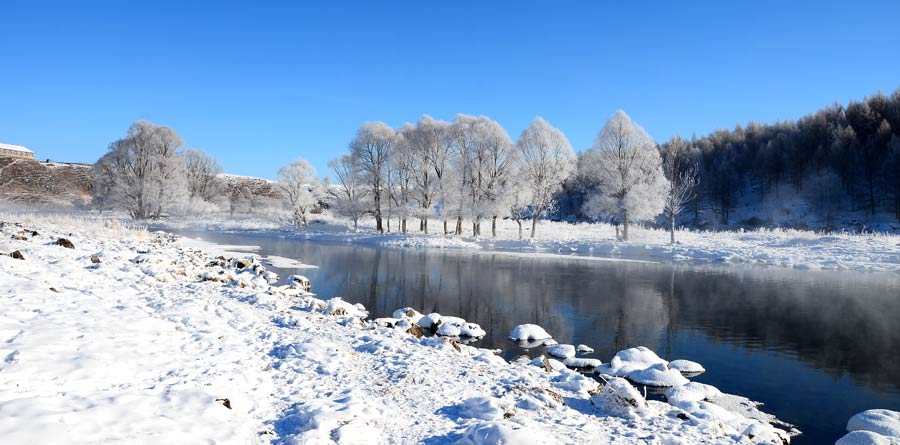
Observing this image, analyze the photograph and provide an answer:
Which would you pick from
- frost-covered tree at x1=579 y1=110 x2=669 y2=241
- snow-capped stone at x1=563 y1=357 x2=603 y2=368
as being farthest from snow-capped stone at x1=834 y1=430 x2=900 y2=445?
frost-covered tree at x1=579 y1=110 x2=669 y2=241

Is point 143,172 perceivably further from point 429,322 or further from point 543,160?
point 429,322

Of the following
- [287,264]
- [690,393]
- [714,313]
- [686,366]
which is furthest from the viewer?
[287,264]

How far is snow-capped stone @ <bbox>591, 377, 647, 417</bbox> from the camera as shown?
5.77 m

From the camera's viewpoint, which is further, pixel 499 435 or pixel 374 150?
pixel 374 150

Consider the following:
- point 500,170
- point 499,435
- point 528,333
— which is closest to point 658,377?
point 528,333

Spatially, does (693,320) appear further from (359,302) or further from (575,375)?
(359,302)

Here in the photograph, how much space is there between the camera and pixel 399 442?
187 inches

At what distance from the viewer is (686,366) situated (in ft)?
27.4

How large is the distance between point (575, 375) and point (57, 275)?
34.6ft

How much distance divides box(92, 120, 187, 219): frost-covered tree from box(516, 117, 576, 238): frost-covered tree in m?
39.4

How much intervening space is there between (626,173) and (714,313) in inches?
961

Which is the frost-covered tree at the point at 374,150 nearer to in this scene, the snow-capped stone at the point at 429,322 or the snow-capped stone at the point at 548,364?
the snow-capped stone at the point at 429,322

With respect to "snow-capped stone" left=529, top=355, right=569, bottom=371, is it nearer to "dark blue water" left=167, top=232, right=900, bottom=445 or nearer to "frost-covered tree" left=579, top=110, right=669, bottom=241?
"dark blue water" left=167, top=232, right=900, bottom=445

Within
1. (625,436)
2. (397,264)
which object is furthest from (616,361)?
(397,264)
